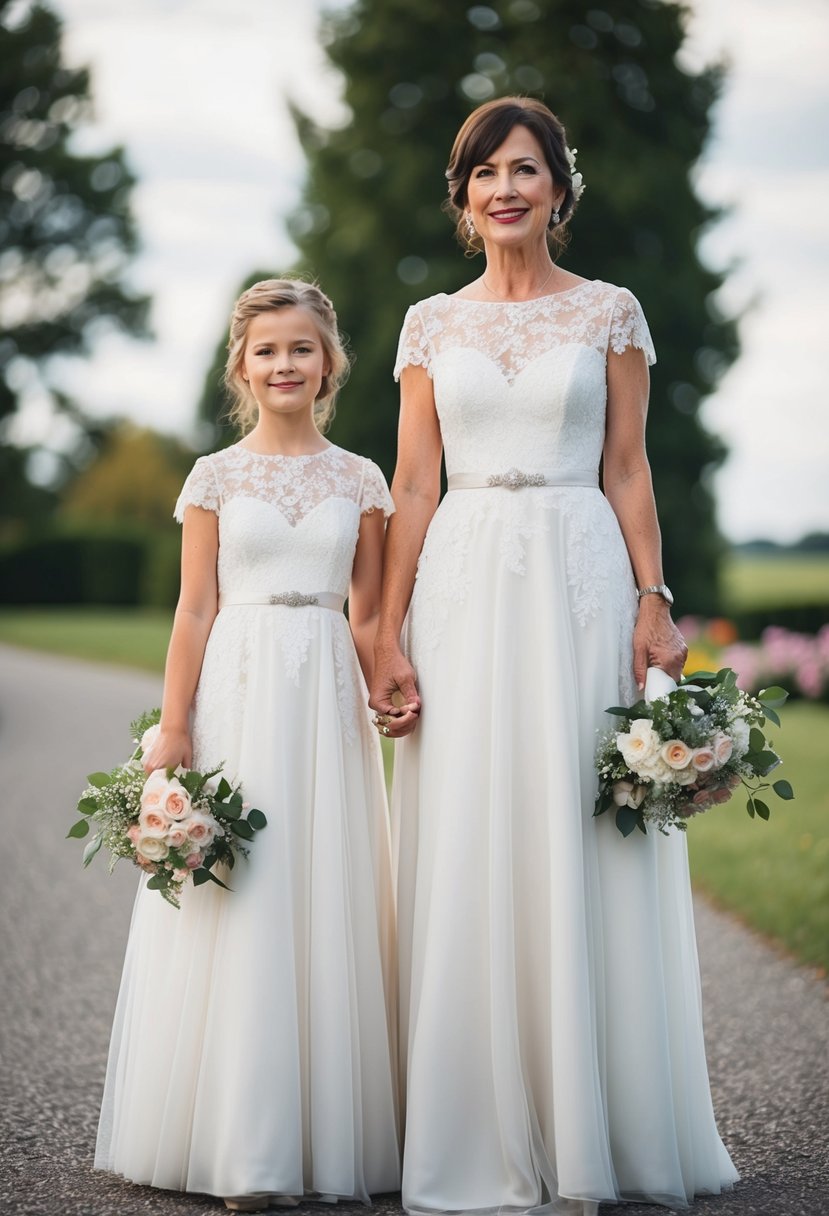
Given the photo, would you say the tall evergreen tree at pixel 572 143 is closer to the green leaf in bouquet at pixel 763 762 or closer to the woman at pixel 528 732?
the woman at pixel 528 732

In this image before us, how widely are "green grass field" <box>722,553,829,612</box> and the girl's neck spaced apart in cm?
1923

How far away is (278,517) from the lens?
416 centimetres

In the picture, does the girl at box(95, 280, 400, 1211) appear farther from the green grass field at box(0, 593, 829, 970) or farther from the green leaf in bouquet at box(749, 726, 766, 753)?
the green grass field at box(0, 593, 829, 970)

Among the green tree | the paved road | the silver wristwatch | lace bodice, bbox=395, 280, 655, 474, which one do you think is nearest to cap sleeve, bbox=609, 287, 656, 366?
lace bodice, bbox=395, 280, 655, 474

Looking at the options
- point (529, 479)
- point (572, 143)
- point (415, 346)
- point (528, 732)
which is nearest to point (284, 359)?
point (415, 346)

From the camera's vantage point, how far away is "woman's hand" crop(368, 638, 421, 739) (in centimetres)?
405

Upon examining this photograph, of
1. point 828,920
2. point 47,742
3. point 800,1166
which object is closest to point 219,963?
point 800,1166

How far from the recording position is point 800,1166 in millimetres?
4102

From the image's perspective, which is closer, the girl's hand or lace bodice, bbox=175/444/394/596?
the girl's hand

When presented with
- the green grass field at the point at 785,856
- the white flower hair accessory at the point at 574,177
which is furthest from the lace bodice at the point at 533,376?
the green grass field at the point at 785,856

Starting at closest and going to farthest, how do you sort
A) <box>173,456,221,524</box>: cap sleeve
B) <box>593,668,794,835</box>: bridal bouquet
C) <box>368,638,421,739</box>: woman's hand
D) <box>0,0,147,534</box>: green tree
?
1. <box>593,668,794,835</box>: bridal bouquet
2. <box>368,638,421,739</box>: woman's hand
3. <box>173,456,221,524</box>: cap sleeve
4. <box>0,0,147,534</box>: green tree

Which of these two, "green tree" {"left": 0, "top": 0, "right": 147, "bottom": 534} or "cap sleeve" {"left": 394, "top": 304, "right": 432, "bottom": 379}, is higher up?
"green tree" {"left": 0, "top": 0, "right": 147, "bottom": 534}

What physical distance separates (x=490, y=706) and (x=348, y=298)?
22689mm

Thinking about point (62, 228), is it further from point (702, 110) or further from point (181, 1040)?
point (181, 1040)
